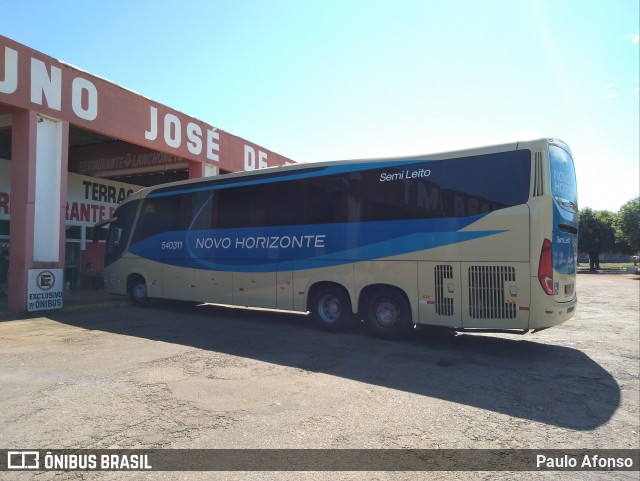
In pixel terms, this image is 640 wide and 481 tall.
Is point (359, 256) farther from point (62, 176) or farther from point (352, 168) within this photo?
point (62, 176)

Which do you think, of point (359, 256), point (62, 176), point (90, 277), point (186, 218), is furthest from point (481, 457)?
point (90, 277)

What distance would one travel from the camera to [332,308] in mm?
→ 9586

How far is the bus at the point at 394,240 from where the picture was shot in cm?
716

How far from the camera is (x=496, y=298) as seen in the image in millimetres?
7363

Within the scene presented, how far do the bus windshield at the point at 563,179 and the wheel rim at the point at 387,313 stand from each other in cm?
356

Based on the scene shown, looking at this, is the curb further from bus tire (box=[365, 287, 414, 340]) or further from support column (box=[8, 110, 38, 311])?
bus tire (box=[365, 287, 414, 340])

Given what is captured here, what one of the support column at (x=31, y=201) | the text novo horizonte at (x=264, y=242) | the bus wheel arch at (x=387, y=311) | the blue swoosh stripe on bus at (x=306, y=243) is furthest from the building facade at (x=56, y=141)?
the bus wheel arch at (x=387, y=311)

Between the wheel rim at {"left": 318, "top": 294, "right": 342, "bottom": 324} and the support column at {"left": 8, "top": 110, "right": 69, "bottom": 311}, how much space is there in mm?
8078

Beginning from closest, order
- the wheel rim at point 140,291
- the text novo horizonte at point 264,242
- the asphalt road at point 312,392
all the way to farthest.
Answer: the asphalt road at point 312,392
the text novo horizonte at point 264,242
the wheel rim at point 140,291

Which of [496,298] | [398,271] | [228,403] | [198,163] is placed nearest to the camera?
[228,403]

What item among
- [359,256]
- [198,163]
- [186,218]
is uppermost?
[198,163]

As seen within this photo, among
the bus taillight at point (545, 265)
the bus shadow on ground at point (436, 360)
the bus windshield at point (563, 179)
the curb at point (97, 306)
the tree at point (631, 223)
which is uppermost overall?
the tree at point (631, 223)

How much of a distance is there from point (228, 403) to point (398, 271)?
14.8 ft

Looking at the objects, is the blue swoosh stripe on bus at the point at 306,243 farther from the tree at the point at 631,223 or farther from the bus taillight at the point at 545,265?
the tree at the point at 631,223
